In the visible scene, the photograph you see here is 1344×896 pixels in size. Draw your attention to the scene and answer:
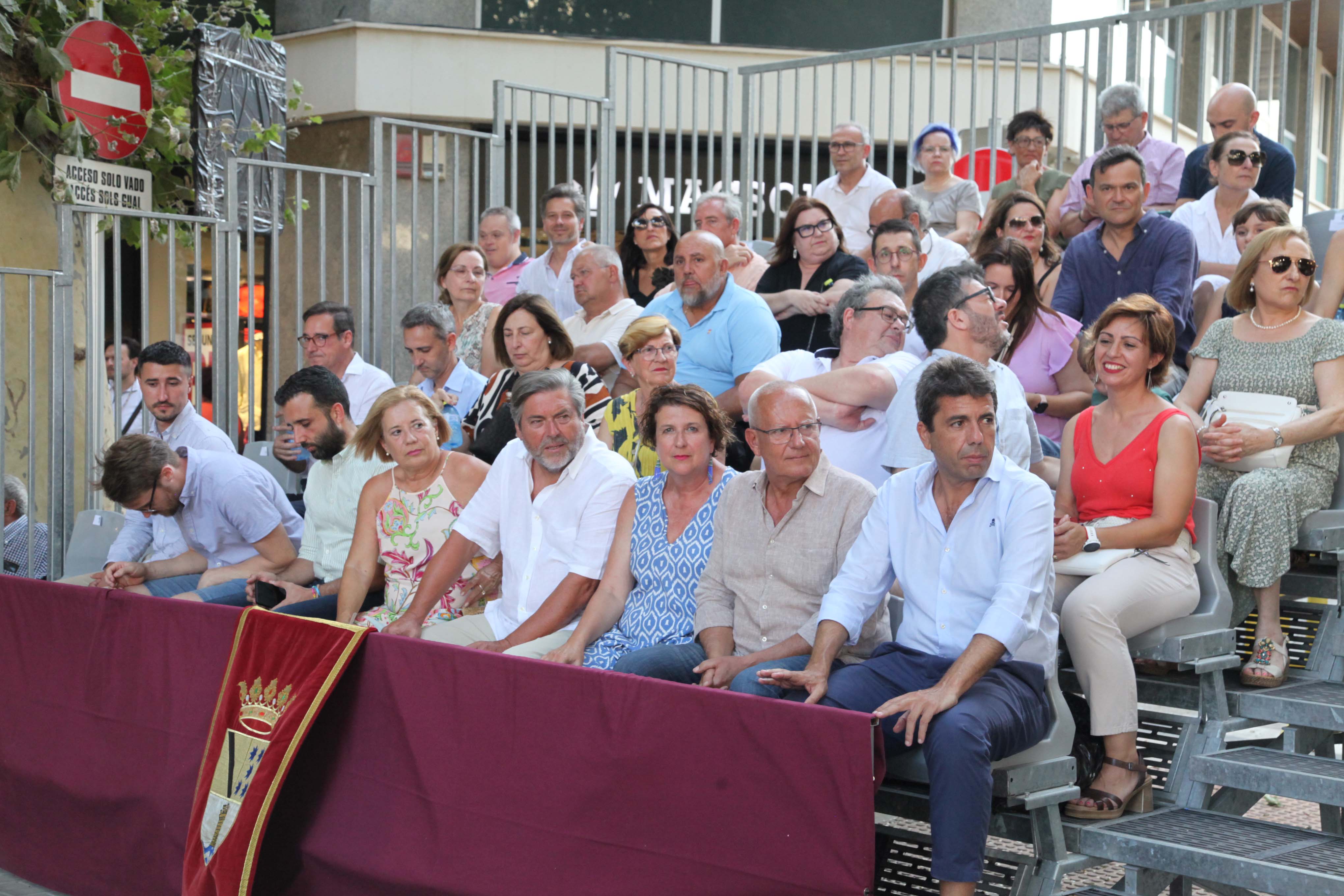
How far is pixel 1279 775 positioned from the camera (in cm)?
411

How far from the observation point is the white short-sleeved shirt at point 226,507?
240 inches

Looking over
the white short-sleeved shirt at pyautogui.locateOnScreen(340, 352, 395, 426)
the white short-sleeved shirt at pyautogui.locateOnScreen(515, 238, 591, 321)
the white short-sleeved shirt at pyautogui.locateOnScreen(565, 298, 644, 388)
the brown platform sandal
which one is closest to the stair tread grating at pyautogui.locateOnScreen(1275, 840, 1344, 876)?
the brown platform sandal

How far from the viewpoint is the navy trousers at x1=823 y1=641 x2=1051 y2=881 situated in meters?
3.33

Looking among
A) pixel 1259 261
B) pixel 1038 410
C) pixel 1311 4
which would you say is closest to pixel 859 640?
pixel 1038 410

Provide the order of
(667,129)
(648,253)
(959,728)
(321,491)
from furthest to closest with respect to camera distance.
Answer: (667,129)
(648,253)
(321,491)
(959,728)

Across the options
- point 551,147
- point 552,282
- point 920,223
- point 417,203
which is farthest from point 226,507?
point 551,147

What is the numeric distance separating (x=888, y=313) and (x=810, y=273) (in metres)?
1.91

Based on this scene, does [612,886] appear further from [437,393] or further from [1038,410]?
[437,393]

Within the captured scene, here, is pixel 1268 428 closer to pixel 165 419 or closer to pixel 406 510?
pixel 406 510

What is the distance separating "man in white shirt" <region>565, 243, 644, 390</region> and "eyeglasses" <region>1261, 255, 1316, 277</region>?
9.94ft

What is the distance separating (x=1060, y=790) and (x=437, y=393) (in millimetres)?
3880

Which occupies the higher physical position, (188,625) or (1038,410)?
(1038,410)

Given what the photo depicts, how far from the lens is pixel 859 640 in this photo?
13.8 feet

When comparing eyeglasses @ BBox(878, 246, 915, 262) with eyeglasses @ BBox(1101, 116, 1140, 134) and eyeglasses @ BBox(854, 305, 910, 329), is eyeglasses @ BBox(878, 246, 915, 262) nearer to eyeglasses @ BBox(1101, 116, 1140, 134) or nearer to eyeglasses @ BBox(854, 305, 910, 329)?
eyeglasses @ BBox(854, 305, 910, 329)
